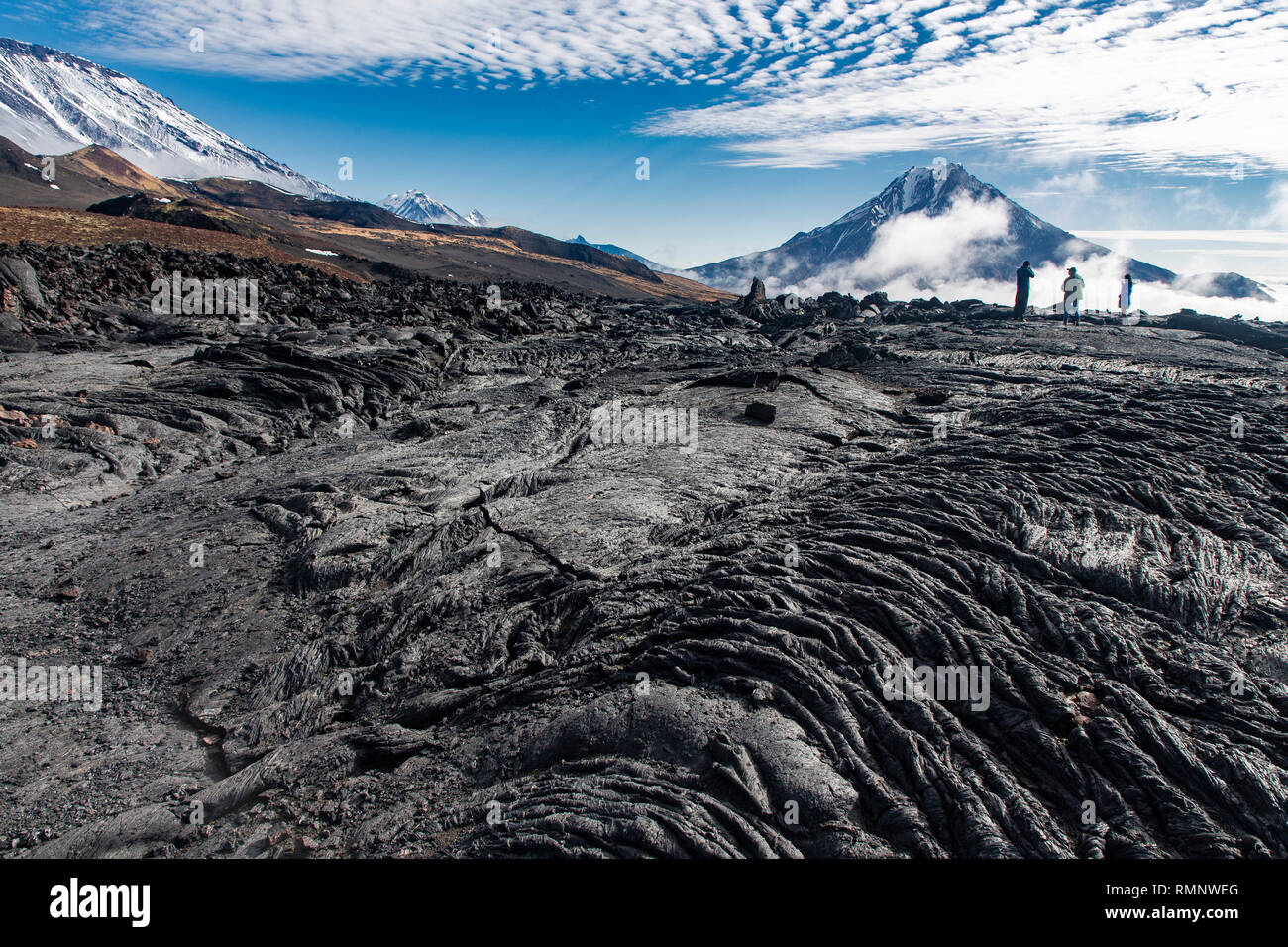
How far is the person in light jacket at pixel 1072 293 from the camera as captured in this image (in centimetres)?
3375

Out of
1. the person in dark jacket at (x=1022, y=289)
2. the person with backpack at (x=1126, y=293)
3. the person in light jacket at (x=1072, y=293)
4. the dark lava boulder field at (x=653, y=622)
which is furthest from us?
the person in dark jacket at (x=1022, y=289)

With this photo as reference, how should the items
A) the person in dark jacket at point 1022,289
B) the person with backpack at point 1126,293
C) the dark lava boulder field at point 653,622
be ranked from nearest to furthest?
the dark lava boulder field at point 653,622 → the person with backpack at point 1126,293 → the person in dark jacket at point 1022,289

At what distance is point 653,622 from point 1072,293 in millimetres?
34389

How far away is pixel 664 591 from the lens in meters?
9.58

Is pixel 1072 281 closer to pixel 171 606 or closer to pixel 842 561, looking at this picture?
pixel 842 561

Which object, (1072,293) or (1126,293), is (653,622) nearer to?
(1072,293)

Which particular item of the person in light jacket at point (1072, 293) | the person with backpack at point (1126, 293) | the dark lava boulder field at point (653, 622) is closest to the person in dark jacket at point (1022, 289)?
the person in light jacket at point (1072, 293)

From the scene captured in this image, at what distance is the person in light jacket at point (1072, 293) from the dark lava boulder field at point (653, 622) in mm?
15334

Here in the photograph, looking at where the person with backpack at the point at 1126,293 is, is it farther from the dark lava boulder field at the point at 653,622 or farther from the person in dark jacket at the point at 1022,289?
the dark lava boulder field at the point at 653,622

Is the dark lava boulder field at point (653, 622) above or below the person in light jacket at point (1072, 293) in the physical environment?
below

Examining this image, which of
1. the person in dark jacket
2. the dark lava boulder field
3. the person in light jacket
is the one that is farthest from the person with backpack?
the dark lava boulder field

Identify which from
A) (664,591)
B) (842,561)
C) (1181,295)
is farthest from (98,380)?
(1181,295)

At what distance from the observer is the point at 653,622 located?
889 centimetres

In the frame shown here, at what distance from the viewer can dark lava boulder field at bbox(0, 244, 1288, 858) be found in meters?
6.23
